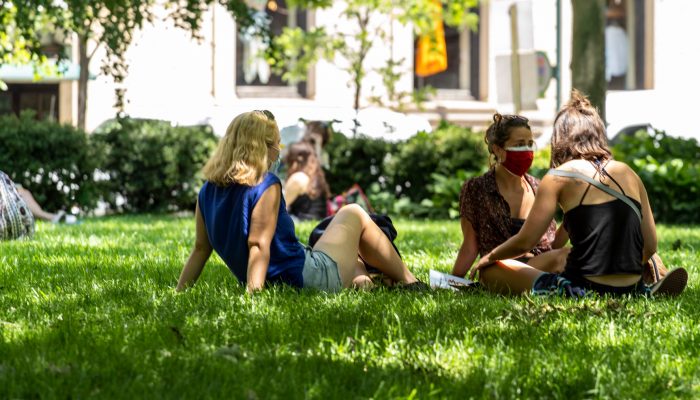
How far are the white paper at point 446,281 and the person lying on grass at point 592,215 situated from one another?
0.42m

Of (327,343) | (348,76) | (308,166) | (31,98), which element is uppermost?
(348,76)

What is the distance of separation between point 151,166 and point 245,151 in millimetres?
10404

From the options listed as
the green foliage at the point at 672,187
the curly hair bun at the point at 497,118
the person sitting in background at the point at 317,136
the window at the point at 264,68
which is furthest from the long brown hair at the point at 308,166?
the window at the point at 264,68

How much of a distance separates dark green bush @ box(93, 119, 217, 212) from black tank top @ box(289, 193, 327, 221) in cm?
301

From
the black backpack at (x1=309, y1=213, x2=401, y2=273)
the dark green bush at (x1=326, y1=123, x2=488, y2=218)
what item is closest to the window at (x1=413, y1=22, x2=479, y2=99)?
the dark green bush at (x1=326, y1=123, x2=488, y2=218)

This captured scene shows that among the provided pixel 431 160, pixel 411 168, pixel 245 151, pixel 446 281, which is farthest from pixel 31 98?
pixel 245 151

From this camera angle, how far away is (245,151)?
255 inches

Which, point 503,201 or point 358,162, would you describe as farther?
point 358,162

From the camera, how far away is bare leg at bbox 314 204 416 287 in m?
6.99

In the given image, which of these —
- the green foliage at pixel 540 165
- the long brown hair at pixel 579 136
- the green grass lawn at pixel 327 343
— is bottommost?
the green grass lawn at pixel 327 343

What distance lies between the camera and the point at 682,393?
4383 millimetres

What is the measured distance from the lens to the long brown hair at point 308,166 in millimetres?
14000

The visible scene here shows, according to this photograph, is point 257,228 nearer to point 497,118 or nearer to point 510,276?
point 510,276

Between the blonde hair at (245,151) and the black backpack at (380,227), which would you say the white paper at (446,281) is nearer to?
the black backpack at (380,227)
